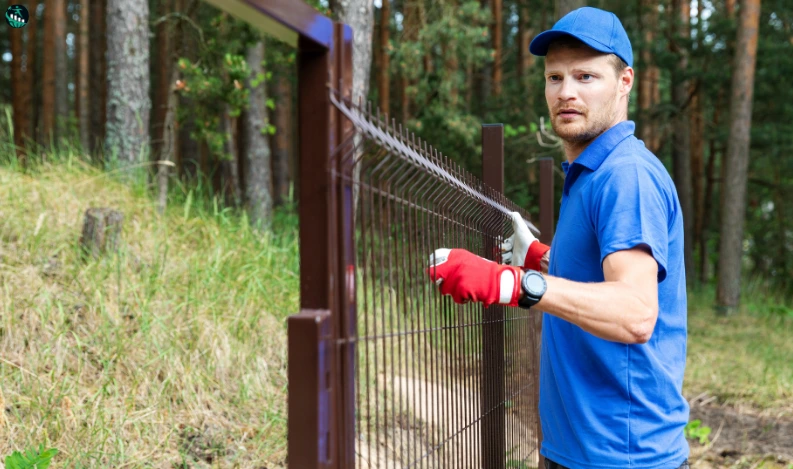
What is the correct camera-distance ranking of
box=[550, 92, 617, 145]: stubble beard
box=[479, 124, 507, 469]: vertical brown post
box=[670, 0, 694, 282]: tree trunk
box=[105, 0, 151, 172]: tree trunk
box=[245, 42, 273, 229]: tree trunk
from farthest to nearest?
1. box=[670, 0, 694, 282]: tree trunk
2. box=[245, 42, 273, 229]: tree trunk
3. box=[105, 0, 151, 172]: tree trunk
4. box=[479, 124, 507, 469]: vertical brown post
5. box=[550, 92, 617, 145]: stubble beard

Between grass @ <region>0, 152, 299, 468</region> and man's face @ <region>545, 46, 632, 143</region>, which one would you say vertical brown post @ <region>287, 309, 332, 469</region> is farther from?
grass @ <region>0, 152, 299, 468</region>

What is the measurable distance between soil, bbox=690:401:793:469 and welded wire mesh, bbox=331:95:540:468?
2.76 m

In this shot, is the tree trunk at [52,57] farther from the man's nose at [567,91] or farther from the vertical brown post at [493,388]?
the man's nose at [567,91]

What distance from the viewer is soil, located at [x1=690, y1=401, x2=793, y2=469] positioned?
18.2 feet

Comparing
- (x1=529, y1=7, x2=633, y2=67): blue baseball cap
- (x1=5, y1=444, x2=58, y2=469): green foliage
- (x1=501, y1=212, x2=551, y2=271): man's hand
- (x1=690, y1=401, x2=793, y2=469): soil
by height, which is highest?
(x1=529, y1=7, x2=633, y2=67): blue baseball cap

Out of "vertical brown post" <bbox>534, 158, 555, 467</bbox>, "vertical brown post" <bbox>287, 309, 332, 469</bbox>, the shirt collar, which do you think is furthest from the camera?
"vertical brown post" <bbox>534, 158, 555, 467</bbox>

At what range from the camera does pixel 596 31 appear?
7.16 ft

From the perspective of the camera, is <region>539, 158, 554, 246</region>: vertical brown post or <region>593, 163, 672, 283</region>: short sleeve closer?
<region>593, 163, 672, 283</region>: short sleeve

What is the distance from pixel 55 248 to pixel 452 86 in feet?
29.9

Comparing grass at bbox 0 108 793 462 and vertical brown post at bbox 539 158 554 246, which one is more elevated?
vertical brown post at bbox 539 158 554 246

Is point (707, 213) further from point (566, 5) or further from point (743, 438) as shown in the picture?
point (743, 438)

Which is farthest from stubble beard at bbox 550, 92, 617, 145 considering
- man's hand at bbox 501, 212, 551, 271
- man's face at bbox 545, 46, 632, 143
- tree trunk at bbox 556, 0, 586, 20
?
tree trunk at bbox 556, 0, 586, 20

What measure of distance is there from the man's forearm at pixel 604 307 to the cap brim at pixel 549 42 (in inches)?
29.7

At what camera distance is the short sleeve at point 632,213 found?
184 cm
